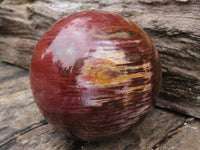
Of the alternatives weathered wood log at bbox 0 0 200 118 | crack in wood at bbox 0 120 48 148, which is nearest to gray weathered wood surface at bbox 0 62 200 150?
crack in wood at bbox 0 120 48 148

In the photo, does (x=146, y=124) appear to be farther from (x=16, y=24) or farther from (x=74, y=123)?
(x=16, y=24)

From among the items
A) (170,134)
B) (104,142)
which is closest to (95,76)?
(104,142)

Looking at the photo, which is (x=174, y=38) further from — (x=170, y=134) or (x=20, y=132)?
(x=20, y=132)

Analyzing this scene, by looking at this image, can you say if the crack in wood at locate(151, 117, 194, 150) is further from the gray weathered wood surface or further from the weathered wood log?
the weathered wood log

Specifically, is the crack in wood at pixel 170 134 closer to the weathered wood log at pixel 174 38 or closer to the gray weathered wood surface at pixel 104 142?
the gray weathered wood surface at pixel 104 142

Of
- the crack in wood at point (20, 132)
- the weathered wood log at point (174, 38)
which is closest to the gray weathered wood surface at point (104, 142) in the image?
the crack in wood at point (20, 132)

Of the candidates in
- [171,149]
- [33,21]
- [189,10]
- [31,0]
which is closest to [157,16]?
[189,10]

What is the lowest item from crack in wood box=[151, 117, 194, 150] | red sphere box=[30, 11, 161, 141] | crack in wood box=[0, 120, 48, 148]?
crack in wood box=[151, 117, 194, 150]
